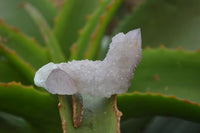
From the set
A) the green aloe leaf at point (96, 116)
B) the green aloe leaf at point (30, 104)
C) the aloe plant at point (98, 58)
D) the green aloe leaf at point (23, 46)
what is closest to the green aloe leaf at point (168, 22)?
the aloe plant at point (98, 58)

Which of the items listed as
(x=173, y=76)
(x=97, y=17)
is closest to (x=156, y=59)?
(x=173, y=76)

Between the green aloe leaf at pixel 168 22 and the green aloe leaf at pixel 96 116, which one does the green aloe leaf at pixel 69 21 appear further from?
the green aloe leaf at pixel 96 116

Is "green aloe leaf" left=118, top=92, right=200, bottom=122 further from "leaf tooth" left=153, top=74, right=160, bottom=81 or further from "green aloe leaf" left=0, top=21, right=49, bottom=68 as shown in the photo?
"green aloe leaf" left=0, top=21, right=49, bottom=68

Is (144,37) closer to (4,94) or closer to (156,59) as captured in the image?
(156,59)

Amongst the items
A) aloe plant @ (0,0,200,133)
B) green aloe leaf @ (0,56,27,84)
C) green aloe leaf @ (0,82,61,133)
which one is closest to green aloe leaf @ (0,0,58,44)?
aloe plant @ (0,0,200,133)

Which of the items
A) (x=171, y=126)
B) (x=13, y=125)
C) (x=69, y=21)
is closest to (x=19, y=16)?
(x=69, y=21)
